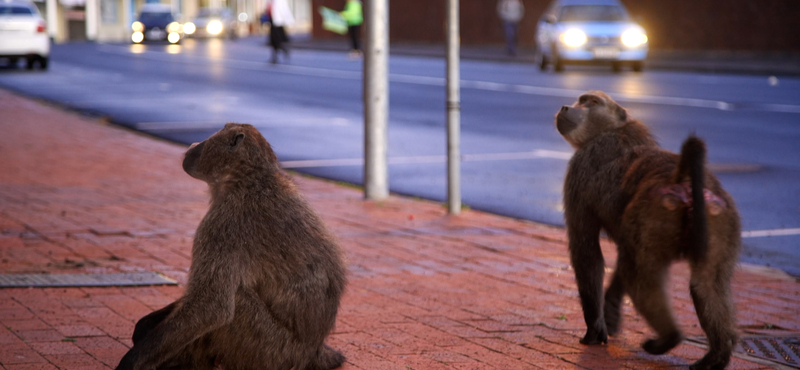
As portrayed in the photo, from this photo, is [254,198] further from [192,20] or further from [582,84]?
[192,20]

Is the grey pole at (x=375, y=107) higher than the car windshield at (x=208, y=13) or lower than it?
lower

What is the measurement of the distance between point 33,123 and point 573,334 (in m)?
13.3

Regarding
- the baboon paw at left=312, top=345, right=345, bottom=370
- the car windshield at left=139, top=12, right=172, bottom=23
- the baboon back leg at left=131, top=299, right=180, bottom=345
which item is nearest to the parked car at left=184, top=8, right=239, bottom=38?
the car windshield at left=139, top=12, right=172, bottom=23

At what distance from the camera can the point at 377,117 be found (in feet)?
33.0

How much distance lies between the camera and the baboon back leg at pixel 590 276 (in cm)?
517

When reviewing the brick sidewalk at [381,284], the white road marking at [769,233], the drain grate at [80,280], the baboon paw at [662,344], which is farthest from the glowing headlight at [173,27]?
the baboon paw at [662,344]

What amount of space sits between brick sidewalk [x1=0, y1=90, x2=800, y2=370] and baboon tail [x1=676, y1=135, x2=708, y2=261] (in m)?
0.77

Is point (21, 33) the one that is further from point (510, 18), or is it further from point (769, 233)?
point (769, 233)

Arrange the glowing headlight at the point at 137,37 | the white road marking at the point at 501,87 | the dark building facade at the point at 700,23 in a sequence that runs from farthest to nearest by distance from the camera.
A: the glowing headlight at the point at 137,37, the dark building facade at the point at 700,23, the white road marking at the point at 501,87

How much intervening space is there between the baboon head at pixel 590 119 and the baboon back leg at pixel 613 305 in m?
0.75

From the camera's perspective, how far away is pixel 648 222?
4.55 meters

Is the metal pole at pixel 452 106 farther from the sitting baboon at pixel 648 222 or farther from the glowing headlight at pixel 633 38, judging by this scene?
the glowing headlight at pixel 633 38

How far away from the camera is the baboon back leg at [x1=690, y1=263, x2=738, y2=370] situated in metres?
4.52

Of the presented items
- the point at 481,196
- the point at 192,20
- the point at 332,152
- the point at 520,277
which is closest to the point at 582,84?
the point at 332,152
